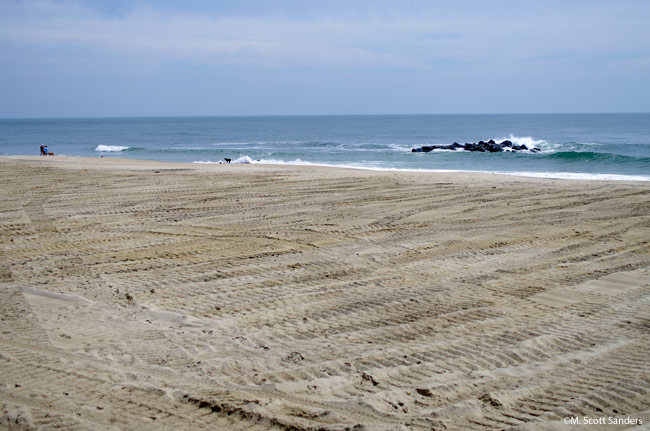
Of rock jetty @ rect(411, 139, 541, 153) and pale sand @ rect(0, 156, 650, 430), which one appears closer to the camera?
pale sand @ rect(0, 156, 650, 430)

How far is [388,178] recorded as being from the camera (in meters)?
16.1

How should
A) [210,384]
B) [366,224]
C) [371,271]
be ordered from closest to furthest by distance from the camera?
[210,384], [371,271], [366,224]

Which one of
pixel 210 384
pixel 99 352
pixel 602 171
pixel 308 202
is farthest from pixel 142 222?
pixel 602 171

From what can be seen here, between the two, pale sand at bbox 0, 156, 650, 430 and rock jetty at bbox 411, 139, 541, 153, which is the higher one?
rock jetty at bbox 411, 139, 541, 153

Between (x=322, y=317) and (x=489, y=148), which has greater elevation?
(x=489, y=148)

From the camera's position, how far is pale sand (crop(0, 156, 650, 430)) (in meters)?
3.81

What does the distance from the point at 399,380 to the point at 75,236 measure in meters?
6.56

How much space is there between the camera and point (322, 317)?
5.46 meters

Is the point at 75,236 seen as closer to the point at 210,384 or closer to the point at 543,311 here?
the point at 210,384

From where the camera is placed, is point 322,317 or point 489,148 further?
point 489,148

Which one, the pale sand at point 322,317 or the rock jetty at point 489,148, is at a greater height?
the rock jetty at point 489,148

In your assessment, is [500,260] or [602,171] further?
[602,171]

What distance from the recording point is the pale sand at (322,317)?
3.81 meters

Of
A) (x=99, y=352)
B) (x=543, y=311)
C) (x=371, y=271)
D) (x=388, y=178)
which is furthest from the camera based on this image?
(x=388, y=178)
